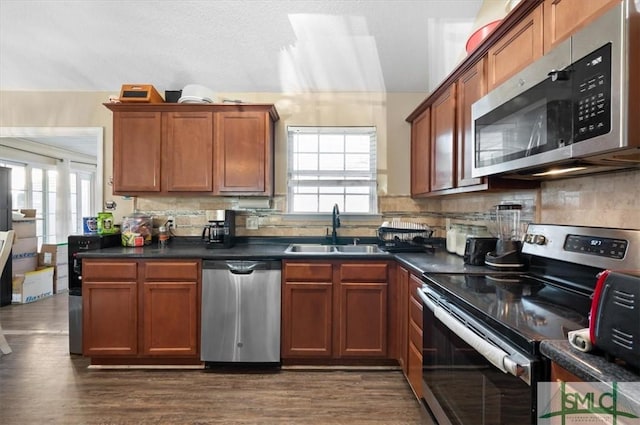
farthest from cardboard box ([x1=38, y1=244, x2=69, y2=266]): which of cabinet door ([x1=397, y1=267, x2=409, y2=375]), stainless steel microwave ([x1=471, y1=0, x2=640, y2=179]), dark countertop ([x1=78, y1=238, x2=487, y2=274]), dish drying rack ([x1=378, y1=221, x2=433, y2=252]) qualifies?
stainless steel microwave ([x1=471, y1=0, x2=640, y2=179])

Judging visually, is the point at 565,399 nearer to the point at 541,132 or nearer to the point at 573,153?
the point at 573,153

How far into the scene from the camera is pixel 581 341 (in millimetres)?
830

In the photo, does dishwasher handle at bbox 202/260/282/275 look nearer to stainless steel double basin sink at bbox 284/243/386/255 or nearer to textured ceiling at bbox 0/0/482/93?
stainless steel double basin sink at bbox 284/243/386/255

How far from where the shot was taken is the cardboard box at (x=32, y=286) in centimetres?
440

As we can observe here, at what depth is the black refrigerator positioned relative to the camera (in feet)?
14.0

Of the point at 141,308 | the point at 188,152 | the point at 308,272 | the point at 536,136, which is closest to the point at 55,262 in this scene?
the point at 141,308

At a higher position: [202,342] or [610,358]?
[610,358]

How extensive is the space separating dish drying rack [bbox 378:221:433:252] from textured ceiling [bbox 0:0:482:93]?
1394mm

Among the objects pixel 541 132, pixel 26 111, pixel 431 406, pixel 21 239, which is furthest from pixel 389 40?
pixel 21 239

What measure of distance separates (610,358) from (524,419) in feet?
0.97

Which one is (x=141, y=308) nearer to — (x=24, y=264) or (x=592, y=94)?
(x=592, y=94)

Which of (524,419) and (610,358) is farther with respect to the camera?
(524,419)

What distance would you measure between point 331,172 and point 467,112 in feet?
5.19

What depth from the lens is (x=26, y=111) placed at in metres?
3.38
